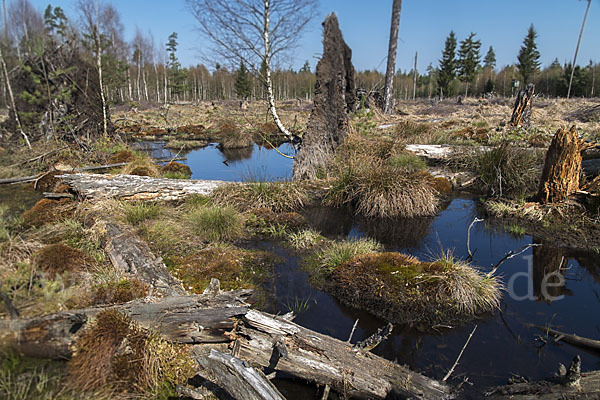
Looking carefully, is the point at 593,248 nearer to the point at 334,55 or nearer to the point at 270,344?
the point at 270,344

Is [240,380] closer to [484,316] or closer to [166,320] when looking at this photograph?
[166,320]

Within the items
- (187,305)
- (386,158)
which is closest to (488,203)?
(386,158)

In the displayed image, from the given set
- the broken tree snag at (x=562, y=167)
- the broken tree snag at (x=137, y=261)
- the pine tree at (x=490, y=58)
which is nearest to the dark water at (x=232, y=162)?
the broken tree snag at (x=137, y=261)

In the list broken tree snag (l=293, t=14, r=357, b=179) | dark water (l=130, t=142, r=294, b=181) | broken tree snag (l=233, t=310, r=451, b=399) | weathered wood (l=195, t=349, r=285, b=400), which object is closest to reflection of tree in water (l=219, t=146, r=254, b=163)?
dark water (l=130, t=142, r=294, b=181)

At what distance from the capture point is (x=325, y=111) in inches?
364

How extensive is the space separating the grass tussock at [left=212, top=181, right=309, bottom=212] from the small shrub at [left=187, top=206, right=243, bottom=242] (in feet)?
3.13

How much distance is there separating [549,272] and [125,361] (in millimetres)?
5413

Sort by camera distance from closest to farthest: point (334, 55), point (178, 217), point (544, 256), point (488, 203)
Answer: point (544, 256) → point (178, 217) → point (488, 203) → point (334, 55)

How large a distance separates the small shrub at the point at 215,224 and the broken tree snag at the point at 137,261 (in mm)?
1233

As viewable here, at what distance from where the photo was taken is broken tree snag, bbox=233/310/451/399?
2576 mm

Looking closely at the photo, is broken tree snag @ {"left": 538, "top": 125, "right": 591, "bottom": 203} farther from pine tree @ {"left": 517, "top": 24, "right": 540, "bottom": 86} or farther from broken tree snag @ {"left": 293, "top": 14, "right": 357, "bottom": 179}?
pine tree @ {"left": 517, "top": 24, "right": 540, "bottom": 86}

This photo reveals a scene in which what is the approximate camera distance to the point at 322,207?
7.91 m

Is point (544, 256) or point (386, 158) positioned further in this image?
point (386, 158)

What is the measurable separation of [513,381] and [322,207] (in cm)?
548
